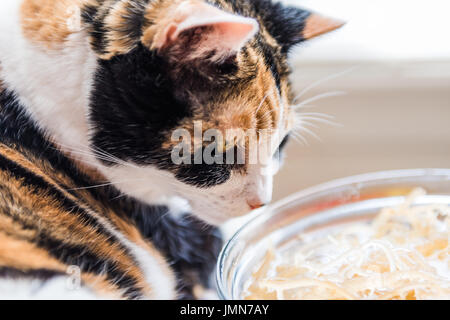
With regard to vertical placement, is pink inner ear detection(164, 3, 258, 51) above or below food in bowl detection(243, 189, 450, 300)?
above

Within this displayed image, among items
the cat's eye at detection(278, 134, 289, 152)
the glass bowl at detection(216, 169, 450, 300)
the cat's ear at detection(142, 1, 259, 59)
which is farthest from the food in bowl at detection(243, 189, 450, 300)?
the cat's ear at detection(142, 1, 259, 59)

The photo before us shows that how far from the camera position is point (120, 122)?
1.77 feet

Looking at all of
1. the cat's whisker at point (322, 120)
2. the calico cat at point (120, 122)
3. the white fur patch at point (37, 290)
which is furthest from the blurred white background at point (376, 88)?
the white fur patch at point (37, 290)

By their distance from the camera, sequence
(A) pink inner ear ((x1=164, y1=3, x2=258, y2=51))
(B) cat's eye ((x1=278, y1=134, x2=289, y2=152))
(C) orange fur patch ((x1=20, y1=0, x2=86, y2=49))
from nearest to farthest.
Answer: (A) pink inner ear ((x1=164, y1=3, x2=258, y2=51)) → (C) orange fur patch ((x1=20, y1=0, x2=86, y2=49)) → (B) cat's eye ((x1=278, y1=134, x2=289, y2=152))

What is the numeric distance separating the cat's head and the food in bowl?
3.6 inches

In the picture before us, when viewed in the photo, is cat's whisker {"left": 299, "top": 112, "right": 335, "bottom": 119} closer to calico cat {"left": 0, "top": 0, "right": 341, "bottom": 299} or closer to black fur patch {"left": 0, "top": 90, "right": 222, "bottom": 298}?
calico cat {"left": 0, "top": 0, "right": 341, "bottom": 299}

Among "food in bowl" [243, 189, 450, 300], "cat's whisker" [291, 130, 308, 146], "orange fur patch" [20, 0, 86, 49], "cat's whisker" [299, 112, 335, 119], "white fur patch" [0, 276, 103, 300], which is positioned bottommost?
"white fur patch" [0, 276, 103, 300]

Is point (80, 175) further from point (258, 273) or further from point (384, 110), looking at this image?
point (384, 110)

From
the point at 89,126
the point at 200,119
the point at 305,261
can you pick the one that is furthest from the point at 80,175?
the point at 305,261

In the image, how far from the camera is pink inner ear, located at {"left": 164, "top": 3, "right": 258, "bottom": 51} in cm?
42

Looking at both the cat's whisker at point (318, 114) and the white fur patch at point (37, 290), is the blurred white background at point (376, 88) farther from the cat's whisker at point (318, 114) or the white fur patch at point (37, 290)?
the white fur patch at point (37, 290)

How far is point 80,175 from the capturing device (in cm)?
59

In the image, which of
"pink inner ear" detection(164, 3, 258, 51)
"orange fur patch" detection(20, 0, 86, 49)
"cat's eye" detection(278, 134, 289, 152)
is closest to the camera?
"pink inner ear" detection(164, 3, 258, 51)

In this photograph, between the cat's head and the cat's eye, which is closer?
the cat's head
